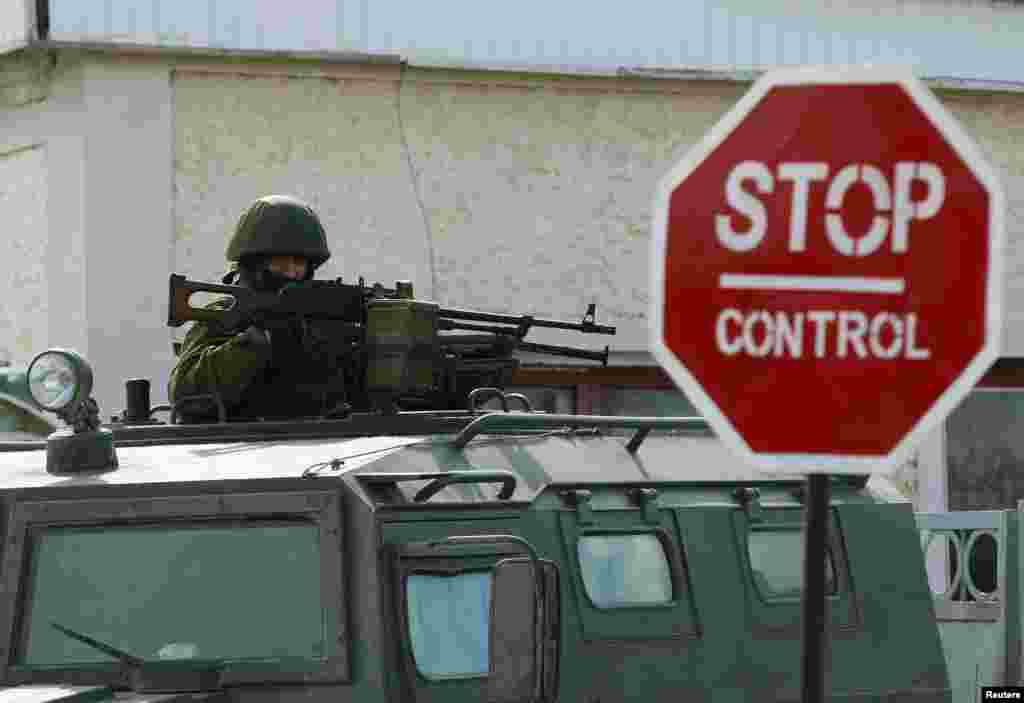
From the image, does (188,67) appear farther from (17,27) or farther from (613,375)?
(613,375)

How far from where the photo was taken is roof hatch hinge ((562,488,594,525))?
5469 mm

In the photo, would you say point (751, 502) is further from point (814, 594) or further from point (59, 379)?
point (814, 594)

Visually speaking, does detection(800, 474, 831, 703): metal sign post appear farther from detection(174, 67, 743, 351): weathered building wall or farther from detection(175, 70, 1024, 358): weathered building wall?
detection(174, 67, 743, 351): weathered building wall

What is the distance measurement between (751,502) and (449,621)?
1129 millimetres

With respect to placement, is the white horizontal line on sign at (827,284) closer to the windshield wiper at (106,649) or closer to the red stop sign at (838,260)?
the red stop sign at (838,260)

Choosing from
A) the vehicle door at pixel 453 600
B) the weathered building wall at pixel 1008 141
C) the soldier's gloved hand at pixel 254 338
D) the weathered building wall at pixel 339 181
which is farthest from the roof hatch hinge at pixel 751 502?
the weathered building wall at pixel 1008 141

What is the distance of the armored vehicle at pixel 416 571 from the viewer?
4953 millimetres

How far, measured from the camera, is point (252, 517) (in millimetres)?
5152

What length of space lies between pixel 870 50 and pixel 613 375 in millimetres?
2784

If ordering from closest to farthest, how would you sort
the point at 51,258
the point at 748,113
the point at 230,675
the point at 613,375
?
the point at 748,113, the point at 230,675, the point at 51,258, the point at 613,375

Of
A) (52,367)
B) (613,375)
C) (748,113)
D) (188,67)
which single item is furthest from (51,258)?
(748,113)

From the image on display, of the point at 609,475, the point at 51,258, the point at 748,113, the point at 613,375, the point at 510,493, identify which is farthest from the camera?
the point at 613,375

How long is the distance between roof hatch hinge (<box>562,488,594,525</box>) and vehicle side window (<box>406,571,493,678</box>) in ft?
1.37

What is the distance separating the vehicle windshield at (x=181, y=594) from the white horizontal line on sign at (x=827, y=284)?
2041 mm
